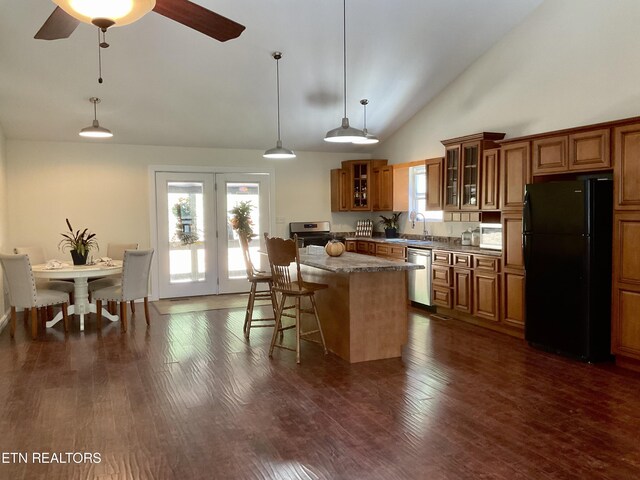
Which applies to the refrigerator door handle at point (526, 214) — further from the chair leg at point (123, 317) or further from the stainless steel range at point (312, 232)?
the chair leg at point (123, 317)

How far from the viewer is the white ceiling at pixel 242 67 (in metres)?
4.71

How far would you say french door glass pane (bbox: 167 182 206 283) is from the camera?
7555mm

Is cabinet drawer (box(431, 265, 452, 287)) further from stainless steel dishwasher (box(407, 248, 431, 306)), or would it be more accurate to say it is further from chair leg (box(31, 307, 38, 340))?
chair leg (box(31, 307, 38, 340))

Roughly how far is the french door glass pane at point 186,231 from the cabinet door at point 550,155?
4.83 metres

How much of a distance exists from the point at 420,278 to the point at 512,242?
5.33ft

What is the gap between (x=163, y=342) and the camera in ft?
16.6

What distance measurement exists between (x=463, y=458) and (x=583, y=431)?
0.84 metres

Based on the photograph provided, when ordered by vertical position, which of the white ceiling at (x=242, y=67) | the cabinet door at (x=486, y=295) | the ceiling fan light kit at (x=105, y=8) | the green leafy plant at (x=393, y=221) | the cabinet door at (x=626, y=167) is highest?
the white ceiling at (x=242, y=67)

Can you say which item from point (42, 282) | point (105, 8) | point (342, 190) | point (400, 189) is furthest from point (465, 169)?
point (42, 282)

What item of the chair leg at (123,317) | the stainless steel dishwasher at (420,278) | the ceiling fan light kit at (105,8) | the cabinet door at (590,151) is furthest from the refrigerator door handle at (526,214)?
the chair leg at (123,317)

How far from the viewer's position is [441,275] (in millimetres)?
6039

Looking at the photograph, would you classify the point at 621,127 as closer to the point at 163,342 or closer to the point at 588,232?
the point at 588,232

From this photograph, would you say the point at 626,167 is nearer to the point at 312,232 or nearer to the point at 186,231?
the point at 312,232

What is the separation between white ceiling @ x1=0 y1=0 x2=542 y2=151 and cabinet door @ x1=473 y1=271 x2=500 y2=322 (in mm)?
2576
